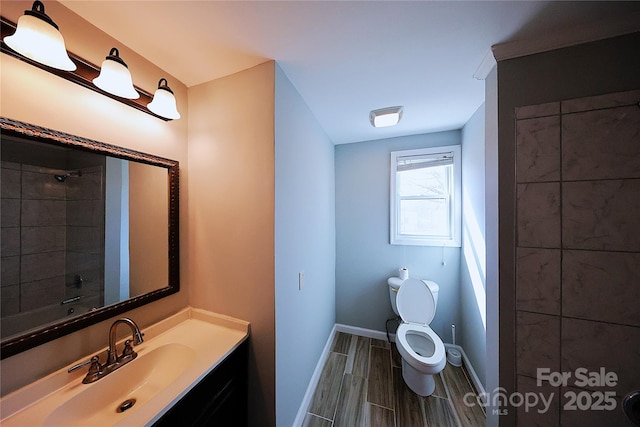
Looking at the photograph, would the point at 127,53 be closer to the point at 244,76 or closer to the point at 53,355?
the point at 244,76

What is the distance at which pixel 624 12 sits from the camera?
0.85m

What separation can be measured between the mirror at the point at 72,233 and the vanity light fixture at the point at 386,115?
1.61m

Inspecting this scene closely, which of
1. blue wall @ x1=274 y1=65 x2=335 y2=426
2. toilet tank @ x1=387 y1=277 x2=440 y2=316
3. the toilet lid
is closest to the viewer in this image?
blue wall @ x1=274 y1=65 x2=335 y2=426

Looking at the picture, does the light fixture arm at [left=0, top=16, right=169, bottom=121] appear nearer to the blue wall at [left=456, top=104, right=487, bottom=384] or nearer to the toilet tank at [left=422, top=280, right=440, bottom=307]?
the blue wall at [left=456, top=104, right=487, bottom=384]

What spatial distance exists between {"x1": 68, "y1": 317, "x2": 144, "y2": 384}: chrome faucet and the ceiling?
1.39m

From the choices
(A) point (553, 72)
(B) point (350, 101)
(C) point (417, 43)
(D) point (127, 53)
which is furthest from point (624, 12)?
(D) point (127, 53)

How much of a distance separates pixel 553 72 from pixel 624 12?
0.26 metres

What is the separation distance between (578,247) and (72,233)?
7.70ft

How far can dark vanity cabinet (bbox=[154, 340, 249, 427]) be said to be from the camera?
31.3 inches

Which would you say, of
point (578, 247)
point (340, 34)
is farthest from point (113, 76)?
point (578, 247)

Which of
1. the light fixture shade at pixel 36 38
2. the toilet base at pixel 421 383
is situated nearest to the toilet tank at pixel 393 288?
the toilet base at pixel 421 383

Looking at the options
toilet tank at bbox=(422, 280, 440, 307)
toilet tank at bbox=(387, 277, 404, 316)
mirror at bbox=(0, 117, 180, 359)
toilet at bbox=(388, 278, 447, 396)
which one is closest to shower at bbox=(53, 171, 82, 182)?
mirror at bbox=(0, 117, 180, 359)

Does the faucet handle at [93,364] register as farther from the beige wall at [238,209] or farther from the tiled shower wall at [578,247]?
the tiled shower wall at [578,247]

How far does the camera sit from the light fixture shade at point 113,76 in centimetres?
84
